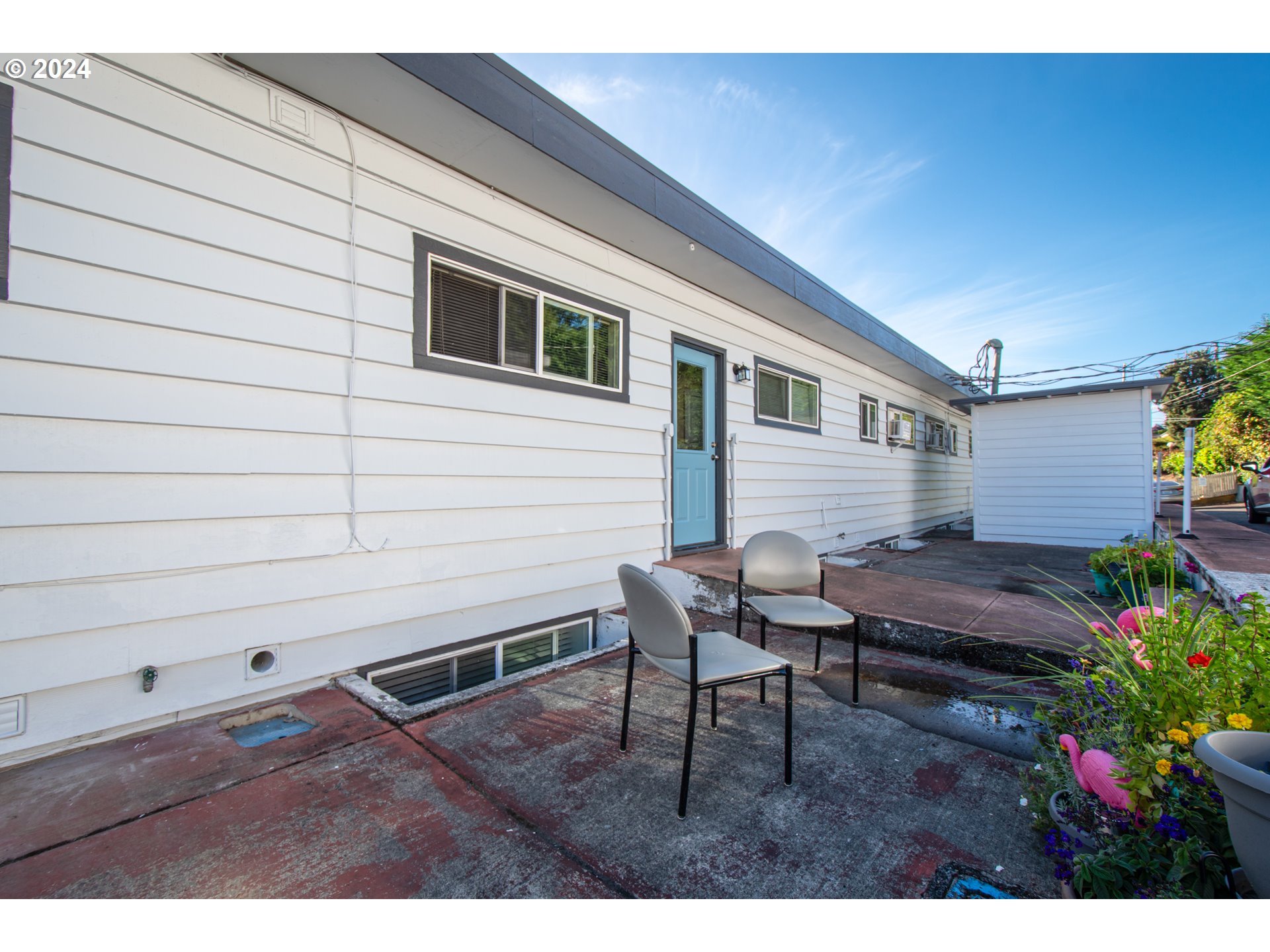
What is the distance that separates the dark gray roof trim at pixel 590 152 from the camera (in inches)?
101

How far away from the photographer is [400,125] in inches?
110

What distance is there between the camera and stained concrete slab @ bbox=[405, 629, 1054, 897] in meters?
1.39

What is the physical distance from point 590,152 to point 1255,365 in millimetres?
16512

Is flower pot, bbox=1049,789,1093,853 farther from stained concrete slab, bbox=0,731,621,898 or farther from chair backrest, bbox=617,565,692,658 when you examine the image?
stained concrete slab, bbox=0,731,621,898

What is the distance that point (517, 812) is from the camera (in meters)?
1.66

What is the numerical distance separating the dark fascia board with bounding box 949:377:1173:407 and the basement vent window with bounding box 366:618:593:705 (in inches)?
322

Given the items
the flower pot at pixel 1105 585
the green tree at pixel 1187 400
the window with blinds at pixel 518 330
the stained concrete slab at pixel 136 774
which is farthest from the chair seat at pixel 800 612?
the green tree at pixel 1187 400

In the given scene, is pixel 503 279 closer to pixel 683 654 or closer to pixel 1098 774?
pixel 683 654

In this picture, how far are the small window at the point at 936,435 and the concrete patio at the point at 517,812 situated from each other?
33.2 feet

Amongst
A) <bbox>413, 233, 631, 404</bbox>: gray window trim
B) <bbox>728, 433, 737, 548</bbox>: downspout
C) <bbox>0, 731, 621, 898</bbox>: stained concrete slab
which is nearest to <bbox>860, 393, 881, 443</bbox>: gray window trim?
<bbox>728, 433, 737, 548</bbox>: downspout

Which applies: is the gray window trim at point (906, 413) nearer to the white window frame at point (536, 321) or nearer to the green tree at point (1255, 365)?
the white window frame at point (536, 321)

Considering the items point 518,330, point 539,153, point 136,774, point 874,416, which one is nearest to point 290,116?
point 539,153

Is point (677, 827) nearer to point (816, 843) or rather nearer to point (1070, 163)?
point (816, 843)
